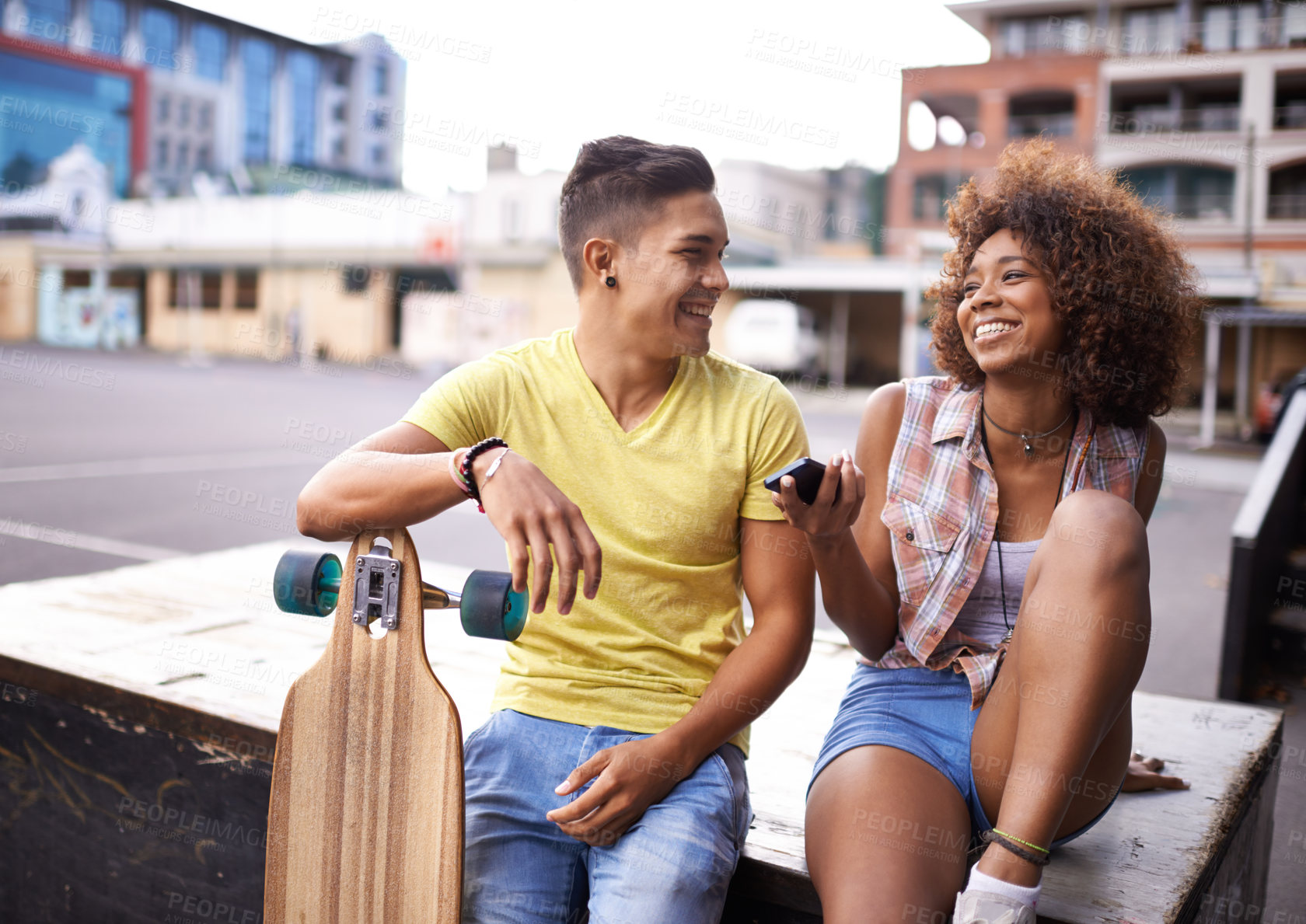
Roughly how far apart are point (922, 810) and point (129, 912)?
1895mm

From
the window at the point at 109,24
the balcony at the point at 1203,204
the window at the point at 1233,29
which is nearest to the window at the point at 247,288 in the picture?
the window at the point at 109,24

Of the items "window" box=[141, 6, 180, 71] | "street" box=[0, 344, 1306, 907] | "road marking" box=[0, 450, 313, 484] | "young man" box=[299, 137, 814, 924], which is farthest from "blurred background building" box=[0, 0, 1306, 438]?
"young man" box=[299, 137, 814, 924]

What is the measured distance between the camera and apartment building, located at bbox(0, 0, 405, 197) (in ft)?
126

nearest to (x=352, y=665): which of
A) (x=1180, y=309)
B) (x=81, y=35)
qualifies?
(x=1180, y=309)

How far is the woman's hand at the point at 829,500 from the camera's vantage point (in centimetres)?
166

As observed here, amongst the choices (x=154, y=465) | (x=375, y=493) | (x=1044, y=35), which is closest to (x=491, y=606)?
(x=375, y=493)

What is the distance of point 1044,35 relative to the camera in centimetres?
3356

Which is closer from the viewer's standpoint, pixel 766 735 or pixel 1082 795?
pixel 1082 795

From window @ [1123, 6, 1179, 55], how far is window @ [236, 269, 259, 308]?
27.5 metres

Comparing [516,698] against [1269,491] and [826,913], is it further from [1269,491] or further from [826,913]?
[1269,491]

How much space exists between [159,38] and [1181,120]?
41.6m

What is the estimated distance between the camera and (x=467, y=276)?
31.0 metres

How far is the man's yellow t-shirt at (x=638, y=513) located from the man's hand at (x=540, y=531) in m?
0.33

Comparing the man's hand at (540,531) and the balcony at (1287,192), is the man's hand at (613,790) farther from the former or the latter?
the balcony at (1287,192)
